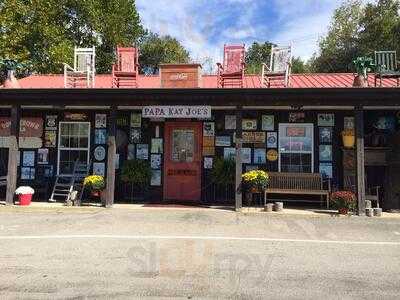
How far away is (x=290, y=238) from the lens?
8.50m

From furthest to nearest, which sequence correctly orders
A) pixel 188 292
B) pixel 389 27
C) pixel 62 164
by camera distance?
pixel 389 27
pixel 62 164
pixel 188 292

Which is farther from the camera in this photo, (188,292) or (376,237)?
(376,237)

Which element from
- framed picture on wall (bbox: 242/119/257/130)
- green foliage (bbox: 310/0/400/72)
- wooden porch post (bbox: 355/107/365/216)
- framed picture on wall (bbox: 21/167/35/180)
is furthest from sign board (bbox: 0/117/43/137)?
green foliage (bbox: 310/0/400/72)

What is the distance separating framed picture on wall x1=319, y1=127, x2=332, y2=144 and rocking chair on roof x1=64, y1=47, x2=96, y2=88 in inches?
262

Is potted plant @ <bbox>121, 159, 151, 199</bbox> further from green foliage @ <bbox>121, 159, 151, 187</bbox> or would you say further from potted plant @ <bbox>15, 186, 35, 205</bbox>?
potted plant @ <bbox>15, 186, 35, 205</bbox>

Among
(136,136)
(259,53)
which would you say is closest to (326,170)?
(136,136)


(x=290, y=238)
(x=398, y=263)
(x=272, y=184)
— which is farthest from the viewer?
(x=272, y=184)

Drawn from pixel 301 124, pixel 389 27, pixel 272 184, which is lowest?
pixel 272 184

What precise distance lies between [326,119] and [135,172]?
5.63m

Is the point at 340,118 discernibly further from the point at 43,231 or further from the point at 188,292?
the point at 188,292

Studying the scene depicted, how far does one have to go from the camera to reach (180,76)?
1302 cm

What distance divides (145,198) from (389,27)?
25988 mm

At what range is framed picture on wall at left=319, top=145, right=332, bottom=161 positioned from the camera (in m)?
13.7

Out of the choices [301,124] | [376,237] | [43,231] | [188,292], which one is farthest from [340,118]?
[188,292]
